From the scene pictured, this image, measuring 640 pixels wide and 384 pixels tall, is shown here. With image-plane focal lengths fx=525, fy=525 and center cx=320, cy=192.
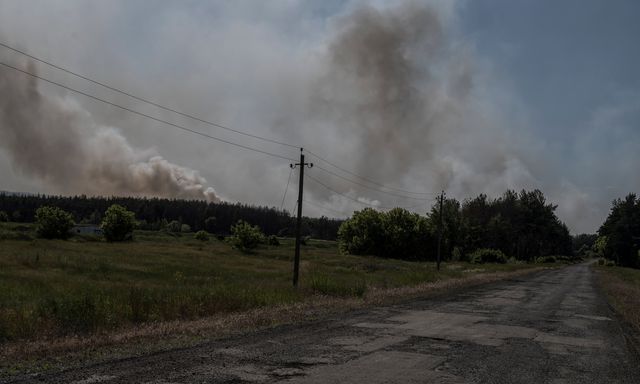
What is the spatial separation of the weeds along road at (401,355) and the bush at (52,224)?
A: 290 feet

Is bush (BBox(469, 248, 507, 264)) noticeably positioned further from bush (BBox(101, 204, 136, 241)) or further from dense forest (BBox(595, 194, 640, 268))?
bush (BBox(101, 204, 136, 241))

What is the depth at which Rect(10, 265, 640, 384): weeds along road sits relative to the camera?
846 centimetres

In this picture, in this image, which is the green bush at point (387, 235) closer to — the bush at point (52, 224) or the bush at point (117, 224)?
the bush at point (117, 224)

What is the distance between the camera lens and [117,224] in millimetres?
97438

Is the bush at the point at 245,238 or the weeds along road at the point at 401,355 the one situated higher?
the bush at the point at 245,238

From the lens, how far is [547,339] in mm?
13531

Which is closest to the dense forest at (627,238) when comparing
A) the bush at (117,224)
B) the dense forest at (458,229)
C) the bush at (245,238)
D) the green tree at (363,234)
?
the dense forest at (458,229)

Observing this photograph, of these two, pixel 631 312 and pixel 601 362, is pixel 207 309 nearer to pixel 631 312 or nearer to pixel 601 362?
pixel 601 362

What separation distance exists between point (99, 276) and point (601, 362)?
114ft

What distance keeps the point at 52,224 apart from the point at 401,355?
94694 millimetres

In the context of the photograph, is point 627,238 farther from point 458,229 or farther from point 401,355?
point 401,355

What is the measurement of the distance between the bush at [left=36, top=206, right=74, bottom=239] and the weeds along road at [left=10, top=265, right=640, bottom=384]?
290ft

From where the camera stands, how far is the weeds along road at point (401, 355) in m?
8.46

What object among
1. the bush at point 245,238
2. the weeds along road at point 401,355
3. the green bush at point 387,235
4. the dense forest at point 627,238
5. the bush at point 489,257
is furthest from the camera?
the dense forest at point 627,238
